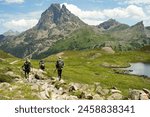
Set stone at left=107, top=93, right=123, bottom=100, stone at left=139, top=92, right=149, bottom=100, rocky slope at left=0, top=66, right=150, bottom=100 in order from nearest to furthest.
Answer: rocky slope at left=0, top=66, right=150, bottom=100
stone at left=139, top=92, right=149, bottom=100
stone at left=107, top=93, right=123, bottom=100

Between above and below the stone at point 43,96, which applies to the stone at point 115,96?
below

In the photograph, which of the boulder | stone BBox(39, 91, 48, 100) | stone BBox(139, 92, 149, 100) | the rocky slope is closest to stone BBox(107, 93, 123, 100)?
the rocky slope

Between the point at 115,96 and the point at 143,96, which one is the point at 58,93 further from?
the point at 143,96

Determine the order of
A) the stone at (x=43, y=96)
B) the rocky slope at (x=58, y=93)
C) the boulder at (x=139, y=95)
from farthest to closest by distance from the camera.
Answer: the boulder at (x=139, y=95) → the stone at (x=43, y=96) → the rocky slope at (x=58, y=93)

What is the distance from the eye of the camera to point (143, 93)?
129 feet

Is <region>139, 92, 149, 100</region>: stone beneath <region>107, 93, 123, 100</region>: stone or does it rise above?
above

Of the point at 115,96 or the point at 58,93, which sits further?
the point at 115,96

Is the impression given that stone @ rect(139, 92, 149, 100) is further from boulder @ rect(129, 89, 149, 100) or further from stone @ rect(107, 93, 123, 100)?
stone @ rect(107, 93, 123, 100)

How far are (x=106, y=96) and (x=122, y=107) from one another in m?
25.3

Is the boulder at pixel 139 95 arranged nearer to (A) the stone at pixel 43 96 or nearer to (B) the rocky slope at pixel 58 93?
(B) the rocky slope at pixel 58 93

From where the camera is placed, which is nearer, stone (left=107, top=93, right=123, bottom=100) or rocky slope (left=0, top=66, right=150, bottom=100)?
rocky slope (left=0, top=66, right=150, bottom=100)

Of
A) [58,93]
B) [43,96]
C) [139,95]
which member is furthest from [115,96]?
[43,96]

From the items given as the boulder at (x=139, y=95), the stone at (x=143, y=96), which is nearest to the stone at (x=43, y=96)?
the boulder at (x=139, y=95)

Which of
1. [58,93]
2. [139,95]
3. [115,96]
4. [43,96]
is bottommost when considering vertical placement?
[115,96]
